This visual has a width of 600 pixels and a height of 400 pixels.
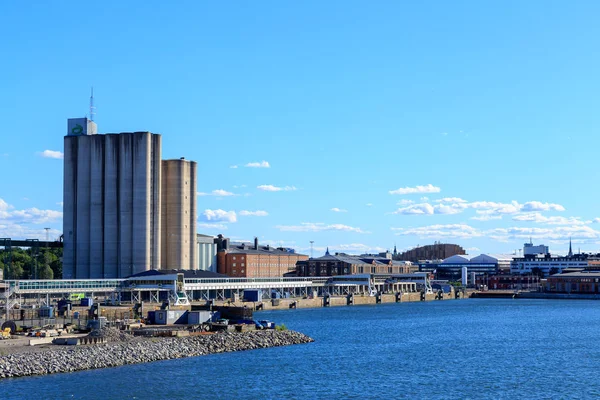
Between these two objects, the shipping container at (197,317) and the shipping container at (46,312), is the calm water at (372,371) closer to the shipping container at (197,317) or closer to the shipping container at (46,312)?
the shipping container at (197,317)

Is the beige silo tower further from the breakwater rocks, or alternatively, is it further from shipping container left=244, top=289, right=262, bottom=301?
the breakwater rocks

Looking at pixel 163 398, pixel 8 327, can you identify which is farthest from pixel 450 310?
pixel 163 398

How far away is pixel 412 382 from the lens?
5681 centimetres

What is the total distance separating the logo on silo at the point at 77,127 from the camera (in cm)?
14950

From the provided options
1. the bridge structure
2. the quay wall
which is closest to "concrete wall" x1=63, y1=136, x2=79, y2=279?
the bridge structure

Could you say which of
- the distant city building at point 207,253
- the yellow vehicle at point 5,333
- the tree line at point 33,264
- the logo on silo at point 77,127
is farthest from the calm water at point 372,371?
the tree line at point 33,264

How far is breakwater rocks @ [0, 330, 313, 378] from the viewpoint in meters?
53.5

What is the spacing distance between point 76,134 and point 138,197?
21.3 meters

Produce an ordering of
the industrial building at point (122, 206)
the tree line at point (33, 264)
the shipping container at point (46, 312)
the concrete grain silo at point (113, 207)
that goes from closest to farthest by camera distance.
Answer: the shipping container at point (46, 312)
the concrete grain silo at point (113, 207)
the industrial building at point (122, 206)
the tree line at point (33, 264)

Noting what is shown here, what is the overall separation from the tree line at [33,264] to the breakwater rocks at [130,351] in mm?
93542

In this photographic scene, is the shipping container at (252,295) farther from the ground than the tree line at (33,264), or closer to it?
closer to it

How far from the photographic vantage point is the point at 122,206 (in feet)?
449

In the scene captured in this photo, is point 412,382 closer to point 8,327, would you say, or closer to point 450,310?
point 8,327

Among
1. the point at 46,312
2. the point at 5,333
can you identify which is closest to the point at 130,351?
the point at 5,333
